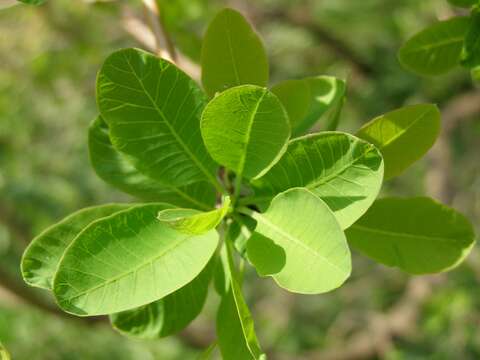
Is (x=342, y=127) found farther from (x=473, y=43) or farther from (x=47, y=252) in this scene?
(x=47, y=252)

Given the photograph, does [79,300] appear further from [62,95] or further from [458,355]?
[62,95]

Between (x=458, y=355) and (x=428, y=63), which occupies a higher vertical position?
(x=428, y=63)

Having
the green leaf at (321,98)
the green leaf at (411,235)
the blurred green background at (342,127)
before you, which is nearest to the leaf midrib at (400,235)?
the green leaf at (411,235)

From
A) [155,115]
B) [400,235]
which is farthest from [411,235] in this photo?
[155,115]

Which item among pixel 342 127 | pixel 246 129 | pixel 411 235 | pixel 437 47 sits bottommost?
pixel 342 127

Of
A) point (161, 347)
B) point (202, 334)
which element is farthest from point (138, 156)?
point (161, 347)

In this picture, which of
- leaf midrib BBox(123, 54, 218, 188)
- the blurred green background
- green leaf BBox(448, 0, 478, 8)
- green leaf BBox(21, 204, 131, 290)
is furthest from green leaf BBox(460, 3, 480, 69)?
the blurred green background
